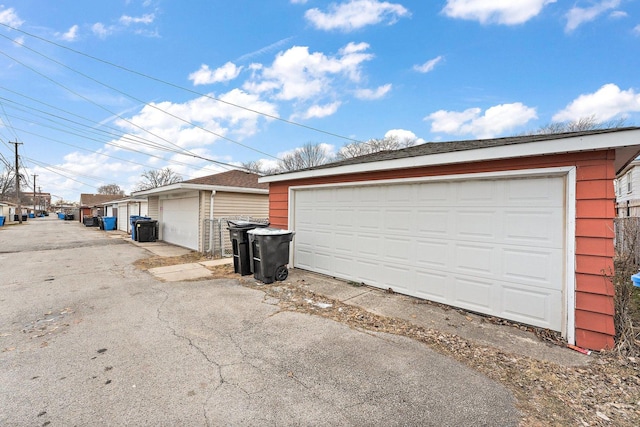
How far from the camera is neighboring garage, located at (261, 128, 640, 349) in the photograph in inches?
129

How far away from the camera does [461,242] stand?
173 inches

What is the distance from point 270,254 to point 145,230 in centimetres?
1094

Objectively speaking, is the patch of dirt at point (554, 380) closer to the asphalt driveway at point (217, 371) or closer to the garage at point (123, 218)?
the asphalt driveway at point (217, 371)

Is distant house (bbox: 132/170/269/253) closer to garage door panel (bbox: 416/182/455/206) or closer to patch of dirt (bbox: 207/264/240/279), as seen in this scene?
patch of dirt (bbox: 207/264/240/279)

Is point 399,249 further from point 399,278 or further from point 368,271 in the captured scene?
point 368,271

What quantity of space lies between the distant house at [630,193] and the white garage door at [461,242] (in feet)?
49.4

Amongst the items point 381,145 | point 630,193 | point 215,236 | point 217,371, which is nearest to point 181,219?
point 215,236

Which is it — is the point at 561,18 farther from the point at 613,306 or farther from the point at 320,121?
the point at 320,121

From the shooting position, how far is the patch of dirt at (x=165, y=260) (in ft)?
26.6

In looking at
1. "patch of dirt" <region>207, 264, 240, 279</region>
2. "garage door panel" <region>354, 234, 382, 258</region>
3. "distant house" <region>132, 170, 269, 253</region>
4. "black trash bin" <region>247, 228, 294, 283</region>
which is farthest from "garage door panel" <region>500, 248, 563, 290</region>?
"distant house" <region>132, 170, 269, 253</region>

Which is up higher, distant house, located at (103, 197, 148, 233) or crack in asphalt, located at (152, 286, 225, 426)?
distant house, located at (103, 197, 148, 233)

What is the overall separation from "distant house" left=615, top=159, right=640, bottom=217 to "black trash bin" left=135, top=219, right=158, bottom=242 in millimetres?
22833

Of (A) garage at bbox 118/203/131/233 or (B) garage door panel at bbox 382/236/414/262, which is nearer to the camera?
(B) garage door panel at bbox 382/236/414/262

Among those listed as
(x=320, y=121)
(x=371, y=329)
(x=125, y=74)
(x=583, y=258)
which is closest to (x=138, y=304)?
(x=371, y=329)
